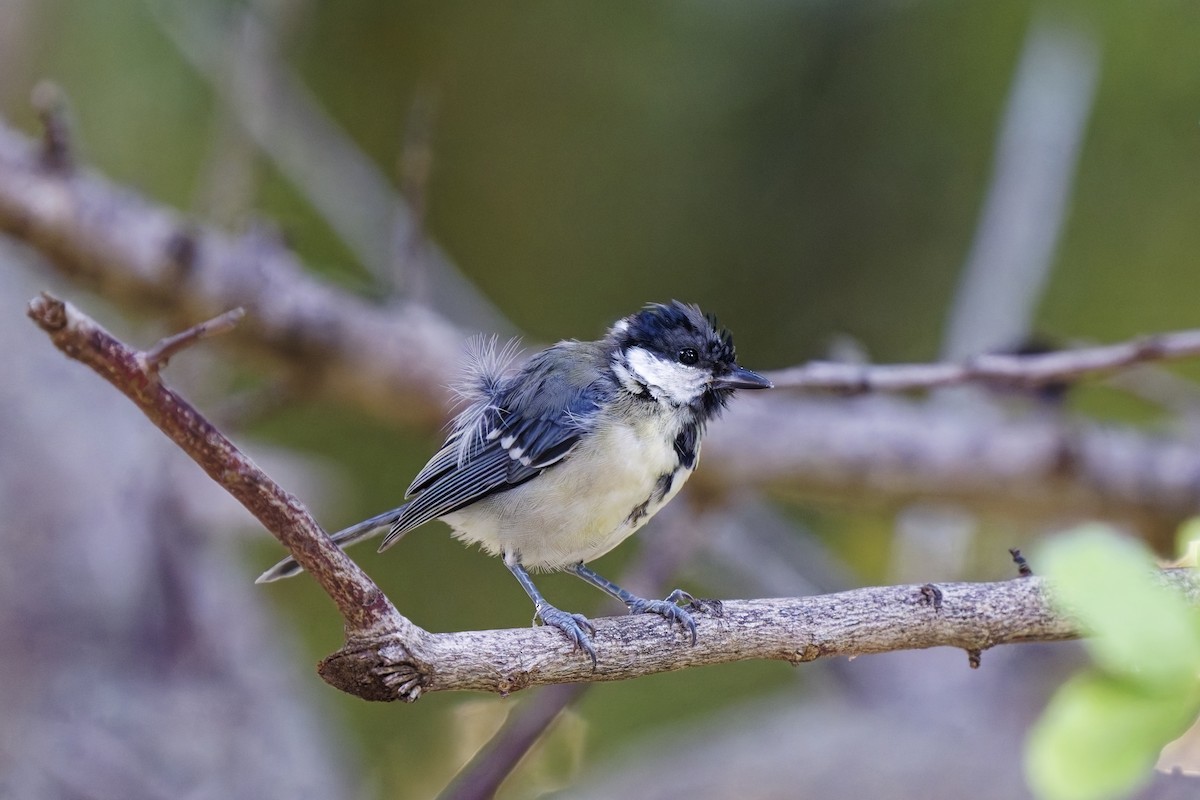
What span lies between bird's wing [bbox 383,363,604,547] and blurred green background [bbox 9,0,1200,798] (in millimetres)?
1044

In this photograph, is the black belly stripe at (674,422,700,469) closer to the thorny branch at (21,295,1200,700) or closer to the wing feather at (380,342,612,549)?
the wing feather at (380,342,612,549)

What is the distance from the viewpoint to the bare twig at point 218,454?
3.31ft

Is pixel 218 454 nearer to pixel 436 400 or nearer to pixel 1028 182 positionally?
pixel 436 400

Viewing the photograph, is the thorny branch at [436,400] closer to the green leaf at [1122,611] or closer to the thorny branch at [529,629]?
the thorny branch at [529,629]

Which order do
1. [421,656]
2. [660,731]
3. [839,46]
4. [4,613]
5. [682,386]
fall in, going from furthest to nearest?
[660,731], [839,46], [4,613], [682,386], [421,656]

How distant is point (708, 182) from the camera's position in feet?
11.0

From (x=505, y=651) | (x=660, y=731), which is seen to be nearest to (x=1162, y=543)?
(x=660, y=731)

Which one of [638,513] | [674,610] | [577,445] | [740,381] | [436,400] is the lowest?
[674,610]

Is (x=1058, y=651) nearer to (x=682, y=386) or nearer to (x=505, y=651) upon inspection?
(x=682, y=386)

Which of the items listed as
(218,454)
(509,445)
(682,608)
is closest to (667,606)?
(682,608)

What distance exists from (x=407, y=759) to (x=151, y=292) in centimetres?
165

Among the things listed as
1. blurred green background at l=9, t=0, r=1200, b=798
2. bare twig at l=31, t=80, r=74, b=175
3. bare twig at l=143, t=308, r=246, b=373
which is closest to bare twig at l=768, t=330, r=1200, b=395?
blurred green background at l=9, t=0, r=1200, b=798

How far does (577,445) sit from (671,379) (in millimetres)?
216

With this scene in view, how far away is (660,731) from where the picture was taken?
3500 millimetres
